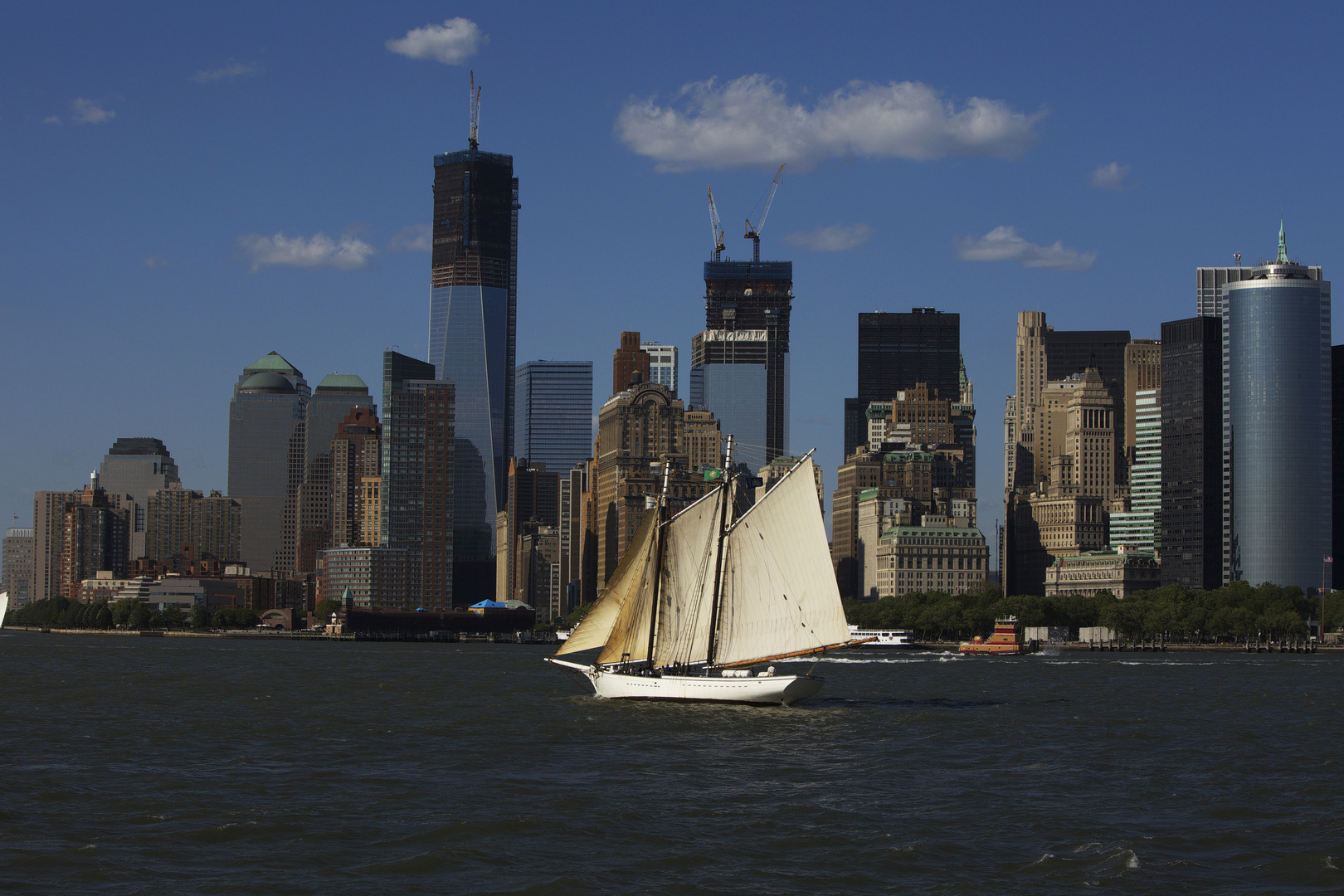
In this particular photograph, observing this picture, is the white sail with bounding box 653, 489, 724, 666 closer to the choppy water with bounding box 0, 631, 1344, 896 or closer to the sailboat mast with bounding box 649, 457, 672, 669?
the sailboat mast with bounding box 649, 457, 672, 669

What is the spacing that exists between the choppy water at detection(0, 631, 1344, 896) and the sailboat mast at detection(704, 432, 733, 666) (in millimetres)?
4668

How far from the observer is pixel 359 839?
2013 inches

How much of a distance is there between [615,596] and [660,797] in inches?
1651

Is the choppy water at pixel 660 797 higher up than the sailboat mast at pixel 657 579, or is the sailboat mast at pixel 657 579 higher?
the sailboat mast at pixel 657 579

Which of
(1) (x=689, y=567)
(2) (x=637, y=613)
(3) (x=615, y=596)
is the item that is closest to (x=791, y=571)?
(1) (x=689, y=567)

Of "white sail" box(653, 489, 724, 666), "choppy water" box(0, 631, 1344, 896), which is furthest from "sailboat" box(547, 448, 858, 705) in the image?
"choppy water" box(0, 631, 1344, 896)

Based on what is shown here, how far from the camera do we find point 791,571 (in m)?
97.1

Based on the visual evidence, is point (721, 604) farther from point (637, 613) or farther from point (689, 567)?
point (637, 613)

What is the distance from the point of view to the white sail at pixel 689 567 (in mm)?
101000

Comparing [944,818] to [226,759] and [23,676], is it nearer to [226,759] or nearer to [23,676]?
[226,759]

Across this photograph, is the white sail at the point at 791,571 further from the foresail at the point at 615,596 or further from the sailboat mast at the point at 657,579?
the foresail at the point at 615,596

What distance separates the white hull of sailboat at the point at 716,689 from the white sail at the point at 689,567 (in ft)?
13.3

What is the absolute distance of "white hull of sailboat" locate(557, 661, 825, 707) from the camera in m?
97.5

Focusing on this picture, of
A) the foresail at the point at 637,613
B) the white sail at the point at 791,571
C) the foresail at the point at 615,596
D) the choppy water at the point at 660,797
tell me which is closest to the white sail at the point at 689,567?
the foresail at the point at 637,613
